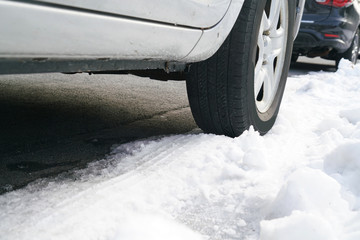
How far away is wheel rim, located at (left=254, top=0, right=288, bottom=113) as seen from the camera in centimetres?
201

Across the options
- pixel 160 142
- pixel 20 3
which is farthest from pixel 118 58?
pixel 160 142

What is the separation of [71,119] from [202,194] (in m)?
1.12

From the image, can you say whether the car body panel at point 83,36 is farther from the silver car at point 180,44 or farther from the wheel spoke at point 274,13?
the wheel spoke at point 274,13

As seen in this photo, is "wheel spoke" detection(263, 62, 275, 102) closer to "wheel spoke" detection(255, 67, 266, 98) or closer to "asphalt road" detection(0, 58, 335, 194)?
"wheel spoke" detection(255, 67, 266, 98)

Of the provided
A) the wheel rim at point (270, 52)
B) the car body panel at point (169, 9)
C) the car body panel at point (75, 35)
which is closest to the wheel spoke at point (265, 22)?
the wheel rim at point (270, 52)

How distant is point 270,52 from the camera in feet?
7.02

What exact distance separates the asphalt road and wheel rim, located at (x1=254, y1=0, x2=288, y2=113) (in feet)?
1.45

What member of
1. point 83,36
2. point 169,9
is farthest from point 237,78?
point 83,36

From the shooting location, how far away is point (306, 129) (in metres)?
2.18

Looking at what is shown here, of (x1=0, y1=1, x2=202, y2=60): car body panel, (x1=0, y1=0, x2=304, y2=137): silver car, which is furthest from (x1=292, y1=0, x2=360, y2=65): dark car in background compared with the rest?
(x1=0, y1=1, x2=202, y2=60): car body panel

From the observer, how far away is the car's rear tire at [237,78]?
5.73ft

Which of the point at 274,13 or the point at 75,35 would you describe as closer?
the point at 75,35

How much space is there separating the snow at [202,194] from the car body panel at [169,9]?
54cm

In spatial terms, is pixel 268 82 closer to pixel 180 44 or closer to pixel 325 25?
pixel 180 44
